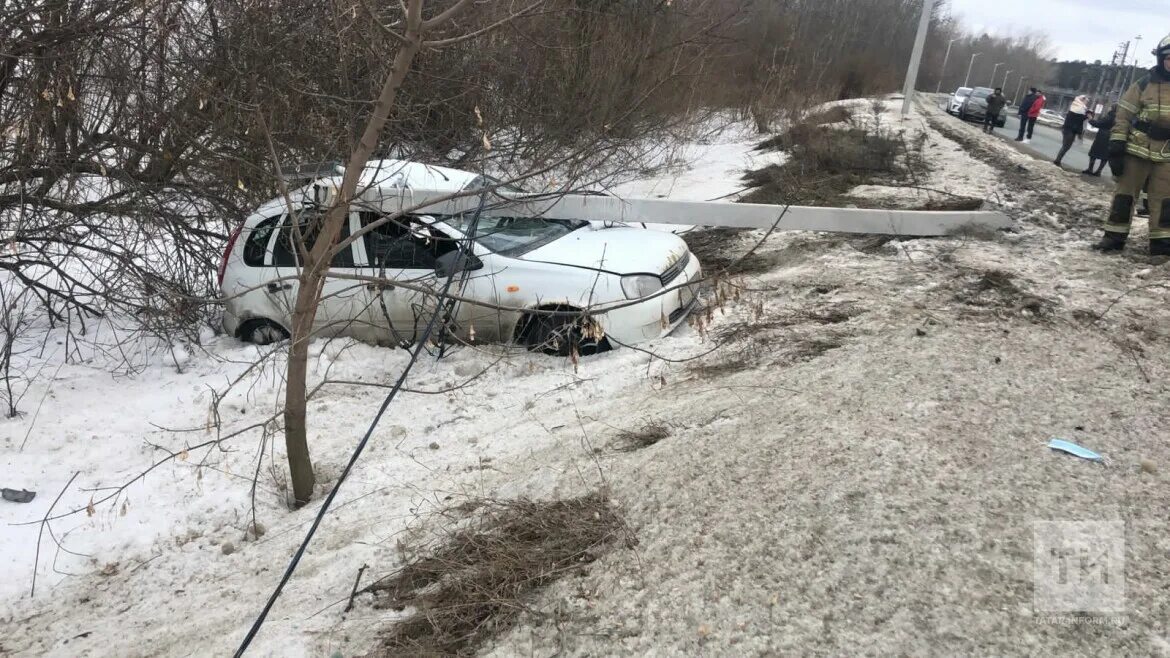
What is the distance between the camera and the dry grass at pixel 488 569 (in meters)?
2.90

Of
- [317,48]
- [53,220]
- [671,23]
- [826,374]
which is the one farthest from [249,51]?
[671,23]

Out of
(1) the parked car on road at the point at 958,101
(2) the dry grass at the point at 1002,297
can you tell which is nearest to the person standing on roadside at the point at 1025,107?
(1) the parked car on road at the point at 958,101

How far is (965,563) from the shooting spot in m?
2.82

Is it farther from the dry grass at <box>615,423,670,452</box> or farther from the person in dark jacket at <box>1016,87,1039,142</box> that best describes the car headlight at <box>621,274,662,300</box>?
the person in dark jacket at <box>1016,87,1039,142</box>

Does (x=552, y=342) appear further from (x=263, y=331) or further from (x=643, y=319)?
(x=263, y=331)

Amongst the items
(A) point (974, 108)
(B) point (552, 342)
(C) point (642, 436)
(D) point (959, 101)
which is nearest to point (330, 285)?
(B) point (552, 342)

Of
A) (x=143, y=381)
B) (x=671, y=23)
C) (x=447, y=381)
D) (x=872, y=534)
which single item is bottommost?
(x=143, y=381)

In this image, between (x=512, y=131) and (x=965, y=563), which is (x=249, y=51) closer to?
(x=512, y=131)

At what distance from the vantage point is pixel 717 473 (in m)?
Answer: 3.69

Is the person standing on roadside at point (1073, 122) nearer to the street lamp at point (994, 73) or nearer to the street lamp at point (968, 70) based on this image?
the street lamp at point (968, 70)

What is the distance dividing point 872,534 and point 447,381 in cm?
365

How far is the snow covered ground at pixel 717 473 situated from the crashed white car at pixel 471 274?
0.95 ft

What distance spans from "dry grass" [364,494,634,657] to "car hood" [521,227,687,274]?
248cm

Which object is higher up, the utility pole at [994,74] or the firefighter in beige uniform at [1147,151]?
the utility pole at [994,74]
